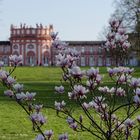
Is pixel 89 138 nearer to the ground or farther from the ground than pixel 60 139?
nearer to the ground

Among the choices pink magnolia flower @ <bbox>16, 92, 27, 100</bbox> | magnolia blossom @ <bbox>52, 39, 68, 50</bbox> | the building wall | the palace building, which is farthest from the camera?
the building wall

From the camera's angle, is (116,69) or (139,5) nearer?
(116,69)

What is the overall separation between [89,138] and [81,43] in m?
108

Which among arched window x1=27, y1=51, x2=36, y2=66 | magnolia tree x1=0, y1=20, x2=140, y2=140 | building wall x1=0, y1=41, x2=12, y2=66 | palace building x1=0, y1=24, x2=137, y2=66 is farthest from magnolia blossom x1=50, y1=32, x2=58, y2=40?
building wall x1=0, y1=41, x2=12, y2=66

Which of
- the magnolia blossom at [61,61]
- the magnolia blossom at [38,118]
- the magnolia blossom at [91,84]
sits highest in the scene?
the magnolia blossom at [61,61]

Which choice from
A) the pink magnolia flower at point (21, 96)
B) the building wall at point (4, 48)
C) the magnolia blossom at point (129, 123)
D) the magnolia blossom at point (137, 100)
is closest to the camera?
the magnolia blossom at point (137, 100)

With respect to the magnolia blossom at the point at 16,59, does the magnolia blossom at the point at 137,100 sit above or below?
below

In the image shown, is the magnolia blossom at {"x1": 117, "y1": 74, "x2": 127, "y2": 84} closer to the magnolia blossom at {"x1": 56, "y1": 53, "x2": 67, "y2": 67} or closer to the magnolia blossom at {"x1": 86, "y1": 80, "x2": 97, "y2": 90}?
the magnolia blossom at {"x1": 86, "y1": 80, "x2": 97, "y2": 90}

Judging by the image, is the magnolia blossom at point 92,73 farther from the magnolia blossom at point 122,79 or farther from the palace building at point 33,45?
the palace building at point 33,45

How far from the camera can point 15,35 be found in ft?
376

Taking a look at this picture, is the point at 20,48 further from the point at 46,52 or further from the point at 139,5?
the point at 139,5

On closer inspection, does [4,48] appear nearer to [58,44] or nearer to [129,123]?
[58,44]

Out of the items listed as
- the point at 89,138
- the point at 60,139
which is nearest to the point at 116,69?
the point at 60,139

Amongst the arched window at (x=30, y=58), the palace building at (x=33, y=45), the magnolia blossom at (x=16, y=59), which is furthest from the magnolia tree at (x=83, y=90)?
the arched window at (x=30, y=58)
